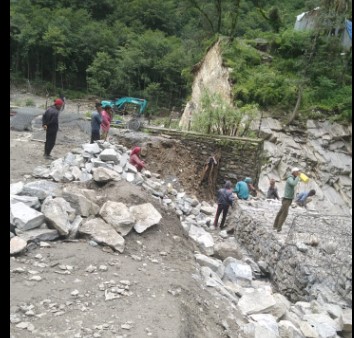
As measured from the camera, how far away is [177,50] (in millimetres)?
31734

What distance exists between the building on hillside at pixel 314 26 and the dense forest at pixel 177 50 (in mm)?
625

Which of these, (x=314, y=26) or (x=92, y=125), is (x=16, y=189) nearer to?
(x=92, y=125)

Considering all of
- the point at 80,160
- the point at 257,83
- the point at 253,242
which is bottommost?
the point at 253,242

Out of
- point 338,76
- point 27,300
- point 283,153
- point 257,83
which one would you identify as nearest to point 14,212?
point 27,300

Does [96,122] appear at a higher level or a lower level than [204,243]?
higher

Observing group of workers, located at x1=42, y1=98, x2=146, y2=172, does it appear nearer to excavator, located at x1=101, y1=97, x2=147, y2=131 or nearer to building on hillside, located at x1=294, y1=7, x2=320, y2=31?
excavator, located at x1=101, y1=97, x2=147, y2=131

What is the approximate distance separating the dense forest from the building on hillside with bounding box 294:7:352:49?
625 mm

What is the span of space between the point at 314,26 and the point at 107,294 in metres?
20.4

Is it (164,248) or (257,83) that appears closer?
(164,248)

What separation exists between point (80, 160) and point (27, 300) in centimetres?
446

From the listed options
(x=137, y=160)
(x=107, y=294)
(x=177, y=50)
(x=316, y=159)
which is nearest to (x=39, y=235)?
(x=107, y=294)

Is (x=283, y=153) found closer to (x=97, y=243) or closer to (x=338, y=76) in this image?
(x=338, y=76)

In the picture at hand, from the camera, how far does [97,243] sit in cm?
524

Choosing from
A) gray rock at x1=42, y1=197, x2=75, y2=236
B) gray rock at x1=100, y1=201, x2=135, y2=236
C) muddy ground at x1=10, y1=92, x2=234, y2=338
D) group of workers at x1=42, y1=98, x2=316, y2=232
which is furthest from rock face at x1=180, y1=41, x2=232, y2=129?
muddy ground at x1=10, y1=92, x2=234, y2=338
